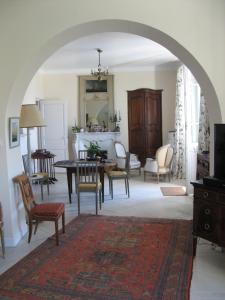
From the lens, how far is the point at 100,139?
30.7 feet

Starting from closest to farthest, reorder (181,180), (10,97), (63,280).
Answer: (63,280) < (10,97) < (181,180)

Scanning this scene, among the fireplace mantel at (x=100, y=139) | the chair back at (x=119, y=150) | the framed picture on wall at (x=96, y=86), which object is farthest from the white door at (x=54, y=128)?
the chair back at (x=119, y=150)

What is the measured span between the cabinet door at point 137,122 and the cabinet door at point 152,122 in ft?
0.42

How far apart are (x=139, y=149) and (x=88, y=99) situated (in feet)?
6.92

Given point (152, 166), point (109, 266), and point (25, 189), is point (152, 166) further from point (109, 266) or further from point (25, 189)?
point (109, 266)

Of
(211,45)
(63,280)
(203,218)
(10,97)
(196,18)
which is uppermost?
(196,18)

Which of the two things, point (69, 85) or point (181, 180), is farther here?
point (69, 85)

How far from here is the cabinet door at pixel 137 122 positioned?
29.9ft

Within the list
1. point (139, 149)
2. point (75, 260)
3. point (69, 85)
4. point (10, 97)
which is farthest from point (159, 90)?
point (75, 260)

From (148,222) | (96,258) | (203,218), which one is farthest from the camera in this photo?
(148,222)

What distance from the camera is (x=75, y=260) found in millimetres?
3543

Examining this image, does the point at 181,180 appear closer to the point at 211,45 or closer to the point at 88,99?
the point at 88,99

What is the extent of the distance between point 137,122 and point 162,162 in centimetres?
183

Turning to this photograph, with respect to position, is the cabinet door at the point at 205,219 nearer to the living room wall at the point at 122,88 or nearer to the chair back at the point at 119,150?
the chair back at the point at 119,150
